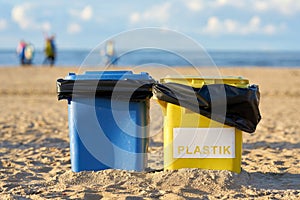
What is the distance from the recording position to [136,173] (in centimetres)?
484

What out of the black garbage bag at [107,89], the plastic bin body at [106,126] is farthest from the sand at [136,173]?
the black garbage bag at [107,89]

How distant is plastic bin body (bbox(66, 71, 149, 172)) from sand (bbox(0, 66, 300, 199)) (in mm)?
211

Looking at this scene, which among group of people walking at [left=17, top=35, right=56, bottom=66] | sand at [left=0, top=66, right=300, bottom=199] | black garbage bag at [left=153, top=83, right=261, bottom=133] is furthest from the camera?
group of people walking at [left=17, top=35, right=56, bottom=66]

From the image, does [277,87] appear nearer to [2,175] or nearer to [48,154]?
[48,154]

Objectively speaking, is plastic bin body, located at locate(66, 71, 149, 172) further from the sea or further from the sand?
the sea

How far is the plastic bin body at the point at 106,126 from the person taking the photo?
4766mm

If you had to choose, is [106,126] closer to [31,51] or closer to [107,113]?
[107,113]

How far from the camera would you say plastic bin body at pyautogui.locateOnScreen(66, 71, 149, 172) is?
4.77 metres

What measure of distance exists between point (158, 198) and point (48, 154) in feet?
8.20

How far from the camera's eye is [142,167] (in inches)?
194

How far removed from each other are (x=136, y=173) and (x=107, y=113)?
2.13 ft

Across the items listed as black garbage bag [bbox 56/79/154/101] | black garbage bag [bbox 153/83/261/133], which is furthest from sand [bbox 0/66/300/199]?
black garbage bag [bbox 56/79/154/101]

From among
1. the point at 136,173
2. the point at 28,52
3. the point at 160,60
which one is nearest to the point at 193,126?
the point at 136,173

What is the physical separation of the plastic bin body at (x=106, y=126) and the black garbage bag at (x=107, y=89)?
0.05 m
